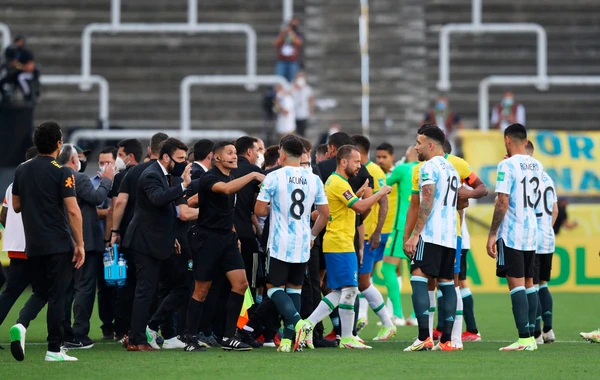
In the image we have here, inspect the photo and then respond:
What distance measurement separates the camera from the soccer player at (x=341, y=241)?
1116cm

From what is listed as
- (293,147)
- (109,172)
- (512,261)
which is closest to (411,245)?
(512,261)

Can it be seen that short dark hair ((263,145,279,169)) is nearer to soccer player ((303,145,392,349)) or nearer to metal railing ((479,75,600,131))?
soccer player ((303,145,392,349))

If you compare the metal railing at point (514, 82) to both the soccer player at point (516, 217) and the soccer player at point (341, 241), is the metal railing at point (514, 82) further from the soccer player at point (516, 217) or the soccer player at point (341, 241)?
the soccer player at point (341, 241)

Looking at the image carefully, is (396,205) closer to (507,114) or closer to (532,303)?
(532,303)

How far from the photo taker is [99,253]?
40.1 feet

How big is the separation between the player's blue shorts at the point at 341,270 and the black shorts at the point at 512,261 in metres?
1.46

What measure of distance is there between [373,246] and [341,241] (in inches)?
47.4

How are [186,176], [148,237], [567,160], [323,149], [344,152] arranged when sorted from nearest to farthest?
[186,176]
[148,237]
[344,152]
[323,149]
[567,160]

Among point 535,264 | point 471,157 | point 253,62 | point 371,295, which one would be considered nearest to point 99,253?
point 371,295

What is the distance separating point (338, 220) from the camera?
1130 cm

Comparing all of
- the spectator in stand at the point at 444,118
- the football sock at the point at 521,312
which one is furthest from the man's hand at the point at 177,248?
the spectator in stand at the point at 444,118

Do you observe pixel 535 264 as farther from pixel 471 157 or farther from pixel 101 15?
pixel 101 15

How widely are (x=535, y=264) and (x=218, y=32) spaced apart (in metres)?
16.6

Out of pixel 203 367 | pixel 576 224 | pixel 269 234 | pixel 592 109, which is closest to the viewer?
pixel 203 367
